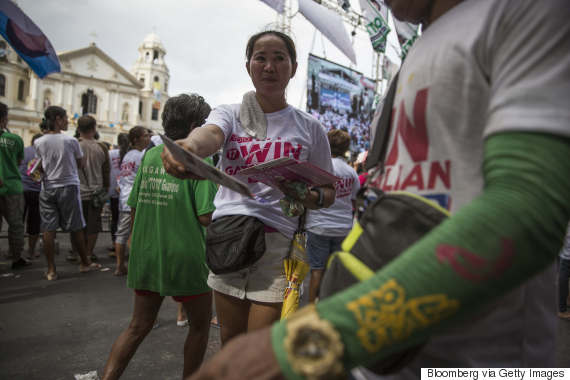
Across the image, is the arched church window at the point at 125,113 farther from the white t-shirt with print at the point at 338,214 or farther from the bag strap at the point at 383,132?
the bag strap at the point at 383,132

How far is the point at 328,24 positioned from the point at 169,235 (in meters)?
10.7

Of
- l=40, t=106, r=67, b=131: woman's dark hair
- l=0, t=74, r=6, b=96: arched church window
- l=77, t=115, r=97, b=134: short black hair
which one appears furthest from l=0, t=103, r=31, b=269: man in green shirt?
l=0, t=74, r=6, b=96: arched church window

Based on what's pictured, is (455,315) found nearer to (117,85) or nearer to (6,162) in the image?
(6,162)

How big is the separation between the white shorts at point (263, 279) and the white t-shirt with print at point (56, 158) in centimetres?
410

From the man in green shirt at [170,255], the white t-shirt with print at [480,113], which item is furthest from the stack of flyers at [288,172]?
the man in green shirt at [170,255]

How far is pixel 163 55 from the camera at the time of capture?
61125 millimetres

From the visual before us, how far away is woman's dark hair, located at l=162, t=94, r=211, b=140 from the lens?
250 cm

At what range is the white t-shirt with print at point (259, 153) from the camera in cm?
186

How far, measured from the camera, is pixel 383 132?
0.82 metres

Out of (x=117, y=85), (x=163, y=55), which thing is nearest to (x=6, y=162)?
(x=117, y=85)

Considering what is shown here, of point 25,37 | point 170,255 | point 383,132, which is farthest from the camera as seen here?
point 25,37

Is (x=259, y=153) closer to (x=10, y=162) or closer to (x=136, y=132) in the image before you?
(x=136, y=132)

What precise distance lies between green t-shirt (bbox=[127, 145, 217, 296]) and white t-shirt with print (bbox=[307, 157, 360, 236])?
2011 millimetres

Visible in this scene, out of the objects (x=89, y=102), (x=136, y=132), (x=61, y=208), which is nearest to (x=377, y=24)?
(x=136, y=132)
